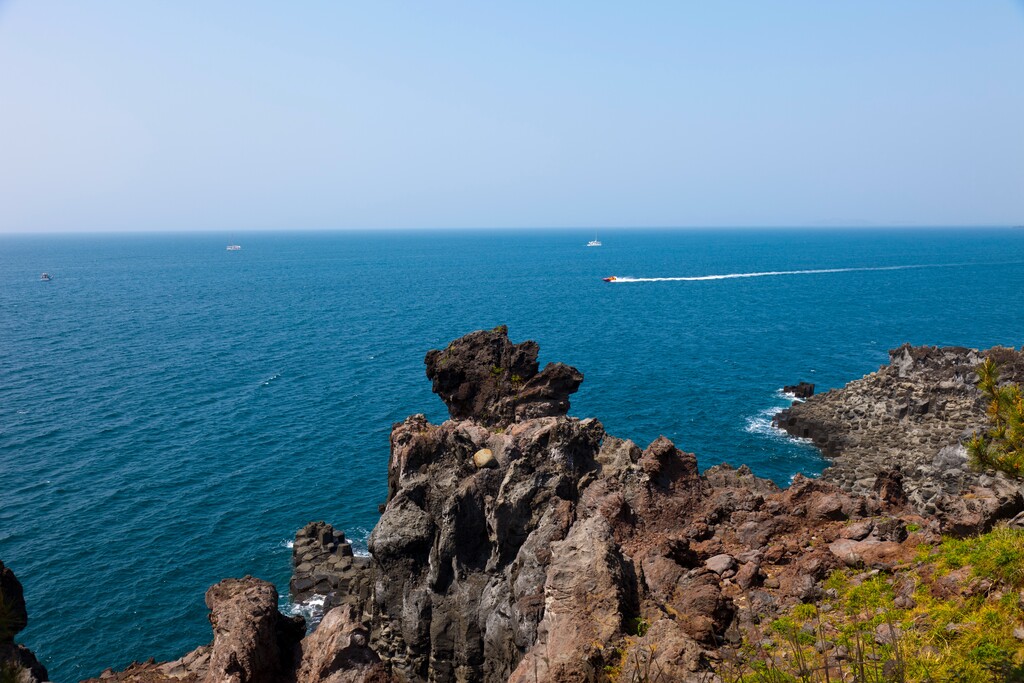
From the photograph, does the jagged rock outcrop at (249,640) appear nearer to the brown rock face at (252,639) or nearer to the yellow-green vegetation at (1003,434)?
the brown rock face at (252,639)

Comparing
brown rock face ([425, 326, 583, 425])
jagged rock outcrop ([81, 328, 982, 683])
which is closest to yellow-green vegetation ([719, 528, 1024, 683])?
jagged rock outcrop ([81, 328, 982, 683])

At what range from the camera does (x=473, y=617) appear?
36.7 m

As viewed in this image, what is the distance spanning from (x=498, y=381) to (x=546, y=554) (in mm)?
26604

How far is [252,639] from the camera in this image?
82.9ft

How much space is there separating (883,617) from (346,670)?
18977 millimetres

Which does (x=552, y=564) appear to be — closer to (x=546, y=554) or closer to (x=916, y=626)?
(x=546, y=554)

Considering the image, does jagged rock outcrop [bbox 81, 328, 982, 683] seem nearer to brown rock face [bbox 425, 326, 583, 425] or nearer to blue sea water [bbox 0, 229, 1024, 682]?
brown rock face [bbox 425, 326, 583, 425]

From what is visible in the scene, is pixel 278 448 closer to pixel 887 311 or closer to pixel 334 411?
Result: pixel 334 411

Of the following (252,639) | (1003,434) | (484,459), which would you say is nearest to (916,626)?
(1003,434)

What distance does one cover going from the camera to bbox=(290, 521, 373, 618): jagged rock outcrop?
160 feet

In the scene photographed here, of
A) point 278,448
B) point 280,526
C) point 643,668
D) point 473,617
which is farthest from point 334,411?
Answer: point 643,668

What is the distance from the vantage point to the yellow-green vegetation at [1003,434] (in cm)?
2272

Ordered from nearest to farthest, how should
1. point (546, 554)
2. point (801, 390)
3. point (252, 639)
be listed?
point (252, 639)
point (546, 554)
point (801, 390)

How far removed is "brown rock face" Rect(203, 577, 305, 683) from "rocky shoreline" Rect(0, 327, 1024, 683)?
0.25ft
